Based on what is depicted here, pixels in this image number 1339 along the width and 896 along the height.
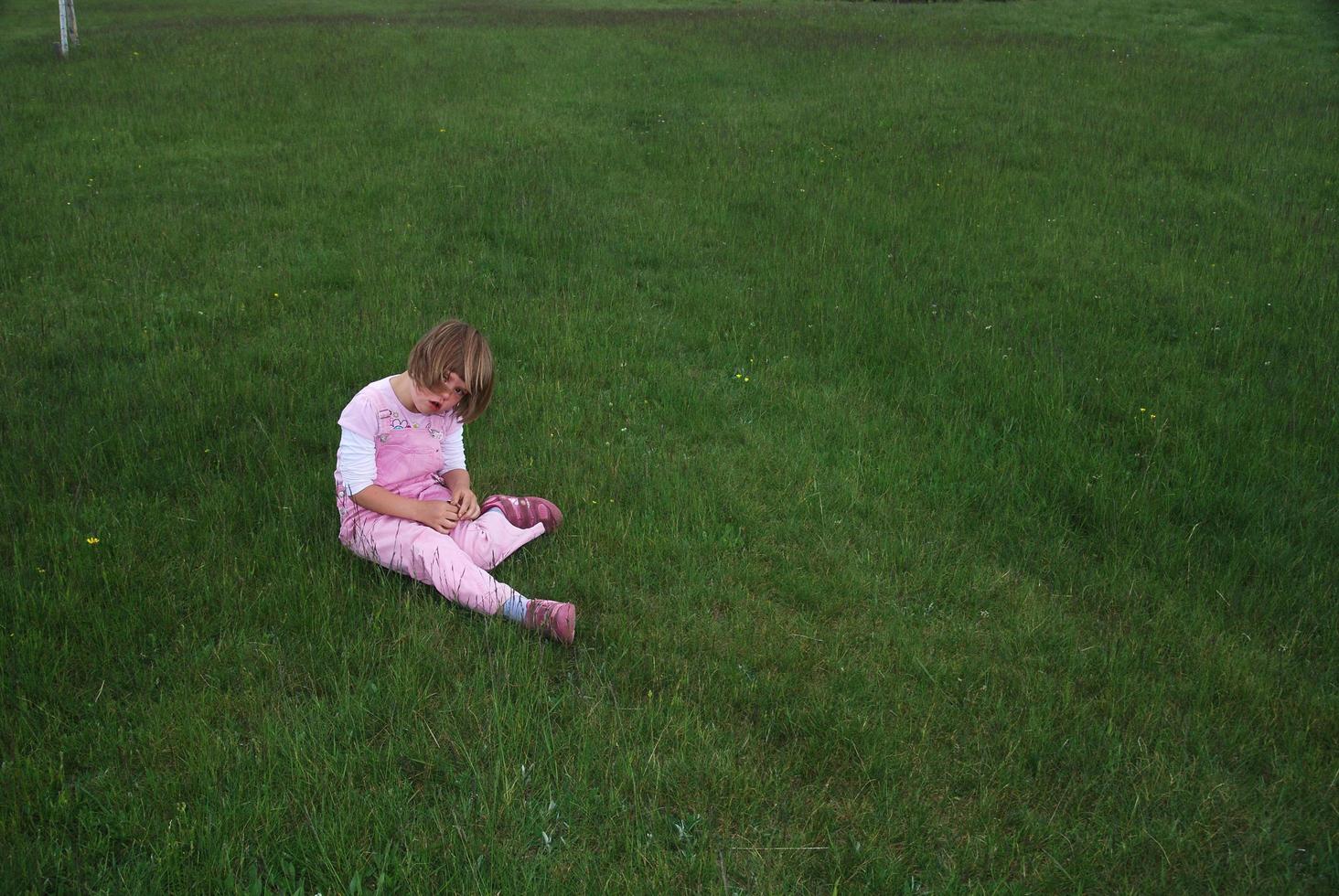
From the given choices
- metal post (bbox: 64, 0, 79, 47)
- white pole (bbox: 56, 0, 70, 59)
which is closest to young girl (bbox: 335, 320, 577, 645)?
white pole (bbox: 56, 0, 70, 59)

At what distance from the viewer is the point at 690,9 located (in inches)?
1011

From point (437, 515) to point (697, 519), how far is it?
1.23 meters

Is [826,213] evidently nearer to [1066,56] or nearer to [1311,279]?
[1311,279]

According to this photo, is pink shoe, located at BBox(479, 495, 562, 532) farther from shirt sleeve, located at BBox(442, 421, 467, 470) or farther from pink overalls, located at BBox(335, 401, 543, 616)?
shirt sleeve, located at BBox(442, 421, 467, 470)

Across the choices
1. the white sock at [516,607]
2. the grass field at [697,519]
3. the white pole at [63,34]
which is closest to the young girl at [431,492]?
the white sock at [516,607]

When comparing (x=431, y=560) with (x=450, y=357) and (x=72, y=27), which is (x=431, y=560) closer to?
(x=450, y=357)

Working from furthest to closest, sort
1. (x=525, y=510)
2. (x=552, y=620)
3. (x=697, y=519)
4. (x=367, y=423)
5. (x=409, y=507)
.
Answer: (x=697, y=519) < (x=525, y=510) < (x=367, y=423) < (x=409, y=507) < (x=552, y=620)

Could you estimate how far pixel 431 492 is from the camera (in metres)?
4.60

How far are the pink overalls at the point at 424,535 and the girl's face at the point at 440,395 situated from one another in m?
0.17

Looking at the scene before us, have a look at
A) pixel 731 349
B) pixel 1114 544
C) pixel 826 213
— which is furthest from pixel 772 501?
pixel 826 213

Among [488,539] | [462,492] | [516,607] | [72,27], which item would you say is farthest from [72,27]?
[516,607]

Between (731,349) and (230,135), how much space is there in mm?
8063

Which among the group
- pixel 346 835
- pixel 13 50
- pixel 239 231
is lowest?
pixel 346 835

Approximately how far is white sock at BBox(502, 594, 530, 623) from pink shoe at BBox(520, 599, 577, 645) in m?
0.02
